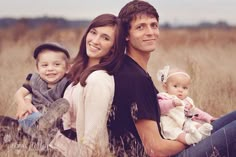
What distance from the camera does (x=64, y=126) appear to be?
4.56 m

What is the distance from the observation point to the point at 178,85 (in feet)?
15.2

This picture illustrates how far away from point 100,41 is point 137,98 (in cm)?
59

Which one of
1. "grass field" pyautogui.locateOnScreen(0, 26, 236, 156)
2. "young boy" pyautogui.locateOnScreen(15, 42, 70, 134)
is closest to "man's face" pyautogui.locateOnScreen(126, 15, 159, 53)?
"young boy" pyautogui.locateOnScreen(15, 42, 70, 134)

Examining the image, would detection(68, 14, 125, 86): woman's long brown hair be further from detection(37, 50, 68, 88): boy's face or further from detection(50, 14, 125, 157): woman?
detection(37, 50, 68, 88): boy's face

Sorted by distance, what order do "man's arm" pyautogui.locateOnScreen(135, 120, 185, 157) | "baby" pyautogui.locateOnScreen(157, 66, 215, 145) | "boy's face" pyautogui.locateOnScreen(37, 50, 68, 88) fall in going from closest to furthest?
1. "man's arm" pyautogui.locateOnScreen(135, 120, 185, 157)
2. "baby" pyautogui.locateOnScreen(157, 66, 215, 145)
3. "boy's face" pyautogui.locateOnScreen(37, 50, 68, 88)

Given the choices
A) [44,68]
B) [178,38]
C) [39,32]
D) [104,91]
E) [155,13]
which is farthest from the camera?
[39,32]

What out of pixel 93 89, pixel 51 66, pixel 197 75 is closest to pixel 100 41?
pixel 93 89

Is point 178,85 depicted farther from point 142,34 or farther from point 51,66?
point 51,66

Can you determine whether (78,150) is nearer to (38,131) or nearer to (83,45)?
(38,131)

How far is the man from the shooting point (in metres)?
4.10

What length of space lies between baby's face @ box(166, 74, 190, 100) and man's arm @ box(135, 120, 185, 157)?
55 centimetres

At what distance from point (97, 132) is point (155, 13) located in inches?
39.0

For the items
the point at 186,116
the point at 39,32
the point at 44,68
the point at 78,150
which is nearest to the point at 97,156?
the point at 78,150

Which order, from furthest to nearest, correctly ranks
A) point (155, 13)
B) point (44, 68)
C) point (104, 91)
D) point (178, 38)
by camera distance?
point (178, 38) < point (44, 68) < point (155, 13) < point (104, 91)
